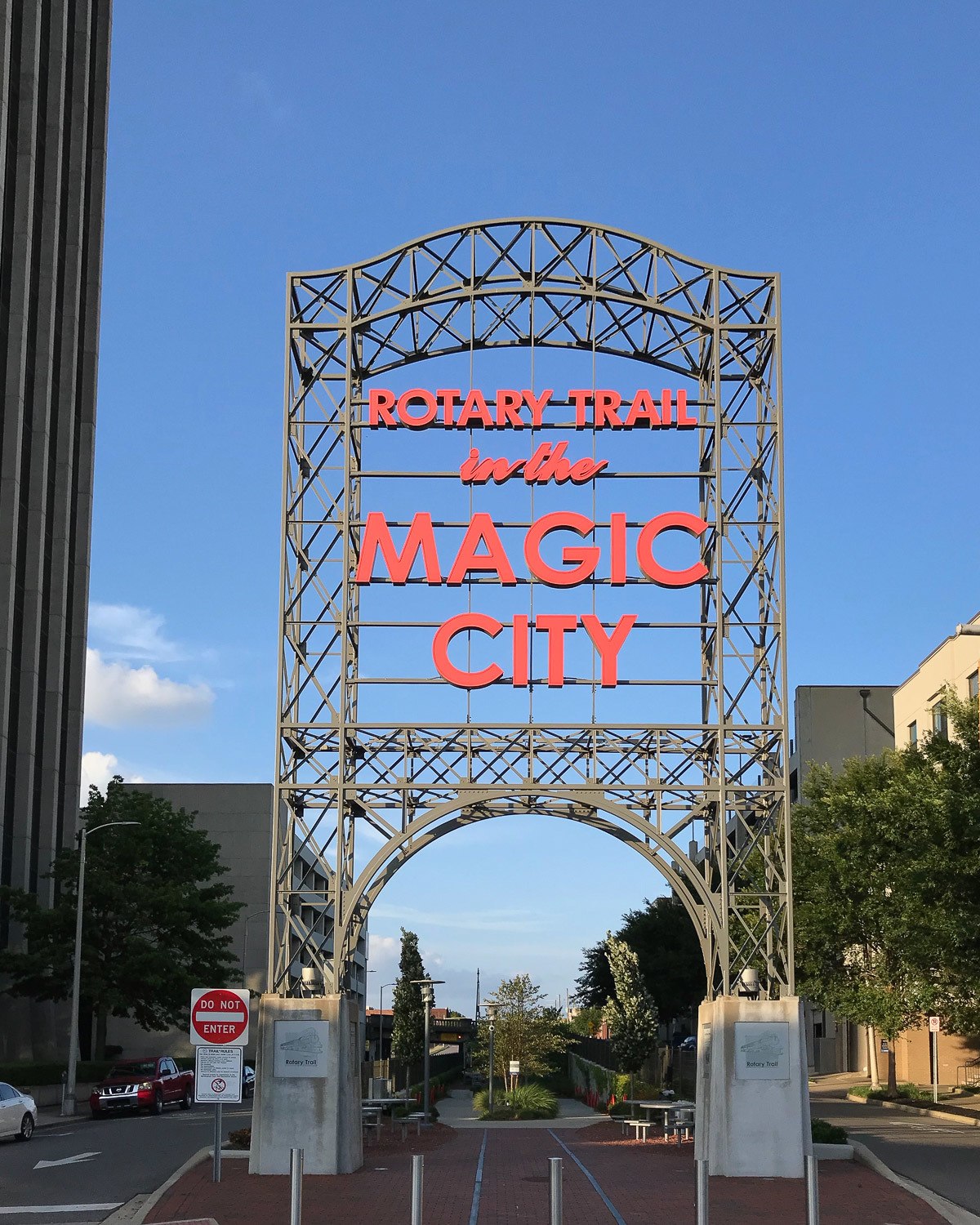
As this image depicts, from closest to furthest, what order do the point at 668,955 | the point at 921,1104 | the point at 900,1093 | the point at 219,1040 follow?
the point at 219,1040, the point at 921,1104, the point at 900,1093, the point at 668,955

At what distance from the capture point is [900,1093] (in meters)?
51.7

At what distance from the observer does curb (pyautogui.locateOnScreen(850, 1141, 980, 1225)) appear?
19469 mm

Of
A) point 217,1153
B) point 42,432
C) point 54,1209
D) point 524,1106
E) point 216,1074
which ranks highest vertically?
point 42,432

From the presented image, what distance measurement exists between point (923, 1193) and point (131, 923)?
40.5 metres

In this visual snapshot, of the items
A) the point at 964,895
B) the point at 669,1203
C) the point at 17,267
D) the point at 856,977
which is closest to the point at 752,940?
the point at 669,1203

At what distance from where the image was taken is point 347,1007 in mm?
26031

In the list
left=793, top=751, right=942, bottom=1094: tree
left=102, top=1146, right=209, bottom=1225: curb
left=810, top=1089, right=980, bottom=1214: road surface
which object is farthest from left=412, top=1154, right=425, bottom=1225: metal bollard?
left=793, top=751, right=942, bottom=1094: tree

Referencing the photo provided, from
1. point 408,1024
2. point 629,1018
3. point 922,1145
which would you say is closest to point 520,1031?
point 629,1018

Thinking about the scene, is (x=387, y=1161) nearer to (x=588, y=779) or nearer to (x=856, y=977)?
(x=588, y=779)

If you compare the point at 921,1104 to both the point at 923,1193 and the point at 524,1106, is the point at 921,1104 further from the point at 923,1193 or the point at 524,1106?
the point at 923,1193

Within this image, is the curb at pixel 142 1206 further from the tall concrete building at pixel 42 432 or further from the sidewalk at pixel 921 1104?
the tall concrete building at pixel 42 432

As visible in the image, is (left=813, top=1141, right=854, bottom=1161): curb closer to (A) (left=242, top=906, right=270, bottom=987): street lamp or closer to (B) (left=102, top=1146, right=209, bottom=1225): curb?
(B) (left=102, top=1146, right=209, bottom=1225): curb

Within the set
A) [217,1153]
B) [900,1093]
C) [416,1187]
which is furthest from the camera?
[900,1093]

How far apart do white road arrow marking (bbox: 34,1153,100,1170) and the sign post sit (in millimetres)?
6485
